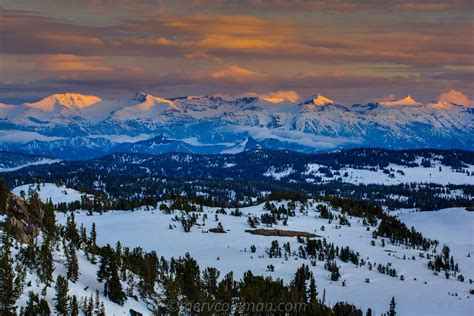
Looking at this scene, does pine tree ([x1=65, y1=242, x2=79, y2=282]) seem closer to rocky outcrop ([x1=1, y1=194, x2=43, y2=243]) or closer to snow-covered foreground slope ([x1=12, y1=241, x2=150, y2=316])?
snow-covered foreground slope ([x1=12, y1=241, x2=150, y2=316])

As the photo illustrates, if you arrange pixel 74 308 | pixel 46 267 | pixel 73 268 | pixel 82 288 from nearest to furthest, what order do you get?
1. pixel 74 308
2. pixel 46 267
3. pixel 82 288
4. pixel 73 268

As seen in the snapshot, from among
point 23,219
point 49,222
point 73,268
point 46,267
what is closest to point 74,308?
point 46,267

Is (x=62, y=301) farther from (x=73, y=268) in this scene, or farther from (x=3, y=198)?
(x=3, y=198)

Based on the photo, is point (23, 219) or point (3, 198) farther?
point (3, 198)

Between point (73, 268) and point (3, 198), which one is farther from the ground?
point (3, 198)

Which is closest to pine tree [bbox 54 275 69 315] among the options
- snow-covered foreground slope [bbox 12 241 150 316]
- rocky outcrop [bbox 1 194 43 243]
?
snow-covered foreground slope [bbox 12 241 150 316]

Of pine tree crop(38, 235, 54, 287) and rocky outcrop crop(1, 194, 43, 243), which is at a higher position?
rocky outcrop crop(1, 194, 43, 243)

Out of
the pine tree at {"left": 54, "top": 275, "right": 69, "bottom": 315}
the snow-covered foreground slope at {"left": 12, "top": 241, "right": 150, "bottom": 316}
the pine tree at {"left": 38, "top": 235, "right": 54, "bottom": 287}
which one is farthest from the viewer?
the pine tree at {"left": 38, "top": 235, "right": 54, "bottom": 287}

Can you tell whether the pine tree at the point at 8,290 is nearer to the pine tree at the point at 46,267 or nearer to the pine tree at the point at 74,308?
the pine tree at the point at 46,267

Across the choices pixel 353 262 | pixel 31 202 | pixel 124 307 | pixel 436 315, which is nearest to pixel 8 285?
pixel 124 307

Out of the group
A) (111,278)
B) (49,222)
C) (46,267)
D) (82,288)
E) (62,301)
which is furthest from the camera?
(49,222)

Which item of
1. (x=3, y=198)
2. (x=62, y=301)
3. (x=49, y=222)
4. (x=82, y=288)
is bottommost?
(x=62, y=301)

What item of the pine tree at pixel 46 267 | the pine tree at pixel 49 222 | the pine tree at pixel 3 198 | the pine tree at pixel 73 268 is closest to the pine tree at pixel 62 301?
the pine tree at pixel 46 267

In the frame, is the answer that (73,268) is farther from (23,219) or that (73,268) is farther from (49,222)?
(49,222)
